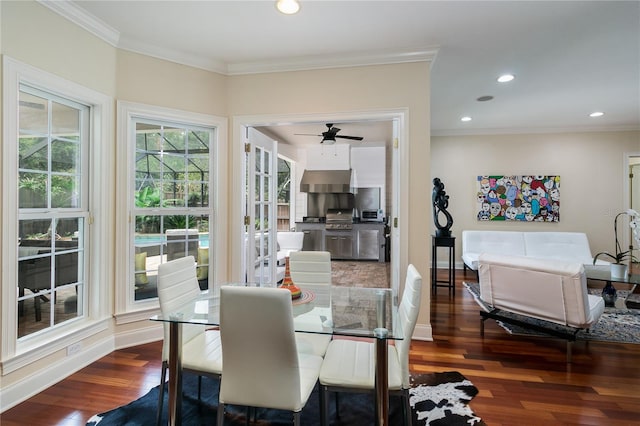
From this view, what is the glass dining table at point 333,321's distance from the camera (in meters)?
1.37

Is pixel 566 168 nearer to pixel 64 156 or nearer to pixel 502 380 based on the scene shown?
pixel 502 380

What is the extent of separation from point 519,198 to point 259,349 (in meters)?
5.91

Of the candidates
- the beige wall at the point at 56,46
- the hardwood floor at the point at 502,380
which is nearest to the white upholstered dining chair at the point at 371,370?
the hardwood floor at the point at 502,380

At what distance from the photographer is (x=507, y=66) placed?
127 inches

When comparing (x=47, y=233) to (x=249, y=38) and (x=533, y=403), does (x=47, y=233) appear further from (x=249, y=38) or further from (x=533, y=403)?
(x=533, y=403)

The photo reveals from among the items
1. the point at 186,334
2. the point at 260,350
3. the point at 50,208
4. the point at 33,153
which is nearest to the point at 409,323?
the point at 260,350

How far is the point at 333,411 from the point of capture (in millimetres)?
1880

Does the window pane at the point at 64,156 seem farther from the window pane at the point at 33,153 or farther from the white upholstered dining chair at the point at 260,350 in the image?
the white upholstered dining chair at the point at 260,350

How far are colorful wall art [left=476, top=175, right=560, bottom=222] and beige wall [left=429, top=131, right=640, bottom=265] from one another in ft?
0.34

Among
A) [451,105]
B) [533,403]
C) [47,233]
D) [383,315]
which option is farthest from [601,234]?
[47,233]

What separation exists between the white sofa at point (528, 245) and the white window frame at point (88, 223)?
15.8ft

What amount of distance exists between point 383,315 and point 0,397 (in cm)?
233

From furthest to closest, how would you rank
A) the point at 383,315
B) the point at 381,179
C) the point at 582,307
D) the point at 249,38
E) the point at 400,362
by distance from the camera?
the point at 381,179 → the point at 249,38 → the point at 582,307 → the point at 383,315 → the point at 400,362

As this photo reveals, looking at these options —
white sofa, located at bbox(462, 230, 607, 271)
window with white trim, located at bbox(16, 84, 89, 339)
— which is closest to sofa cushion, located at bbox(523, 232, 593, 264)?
white sofa, located at bbox(462, 230, 607, 271)
